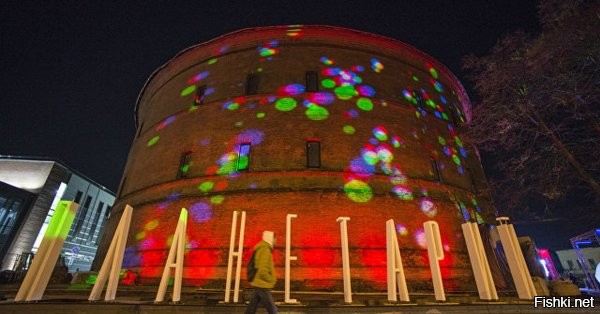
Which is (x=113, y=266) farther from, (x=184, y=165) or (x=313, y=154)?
(x=313, y=154)

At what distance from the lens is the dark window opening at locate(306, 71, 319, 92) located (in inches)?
432

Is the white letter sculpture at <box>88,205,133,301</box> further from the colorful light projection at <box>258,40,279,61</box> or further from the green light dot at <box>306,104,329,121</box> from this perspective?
the colorful light projection at <box>258,40,279,61</box>

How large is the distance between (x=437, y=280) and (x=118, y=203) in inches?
472

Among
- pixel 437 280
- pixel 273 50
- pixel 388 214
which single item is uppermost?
pixel 273 50

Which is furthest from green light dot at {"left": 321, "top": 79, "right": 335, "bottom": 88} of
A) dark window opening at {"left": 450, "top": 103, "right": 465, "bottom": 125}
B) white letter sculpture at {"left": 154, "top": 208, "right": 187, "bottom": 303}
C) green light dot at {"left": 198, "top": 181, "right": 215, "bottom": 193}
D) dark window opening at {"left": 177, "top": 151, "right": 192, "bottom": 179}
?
white letter sculpture at {"left": 154, "top": 208, "right": 187, "bottom": 303}

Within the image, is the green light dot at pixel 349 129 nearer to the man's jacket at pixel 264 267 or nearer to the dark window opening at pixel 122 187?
the man's jacket at pixel 264 267

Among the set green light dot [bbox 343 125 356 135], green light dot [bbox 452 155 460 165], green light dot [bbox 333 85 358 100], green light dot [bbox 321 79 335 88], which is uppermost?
green light dot [bbox 321 79 335 88]

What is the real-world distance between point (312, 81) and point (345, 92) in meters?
1.39

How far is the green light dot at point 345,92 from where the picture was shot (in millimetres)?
10719

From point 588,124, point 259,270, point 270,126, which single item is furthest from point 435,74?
point 259,270

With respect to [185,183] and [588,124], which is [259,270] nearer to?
[185,183]

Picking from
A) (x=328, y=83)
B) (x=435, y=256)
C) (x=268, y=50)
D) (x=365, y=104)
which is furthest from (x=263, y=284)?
(x=268, y=50)

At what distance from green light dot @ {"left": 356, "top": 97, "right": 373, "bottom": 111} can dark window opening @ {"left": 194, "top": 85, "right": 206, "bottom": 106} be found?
6.36 metres

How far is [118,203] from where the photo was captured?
11773mm
